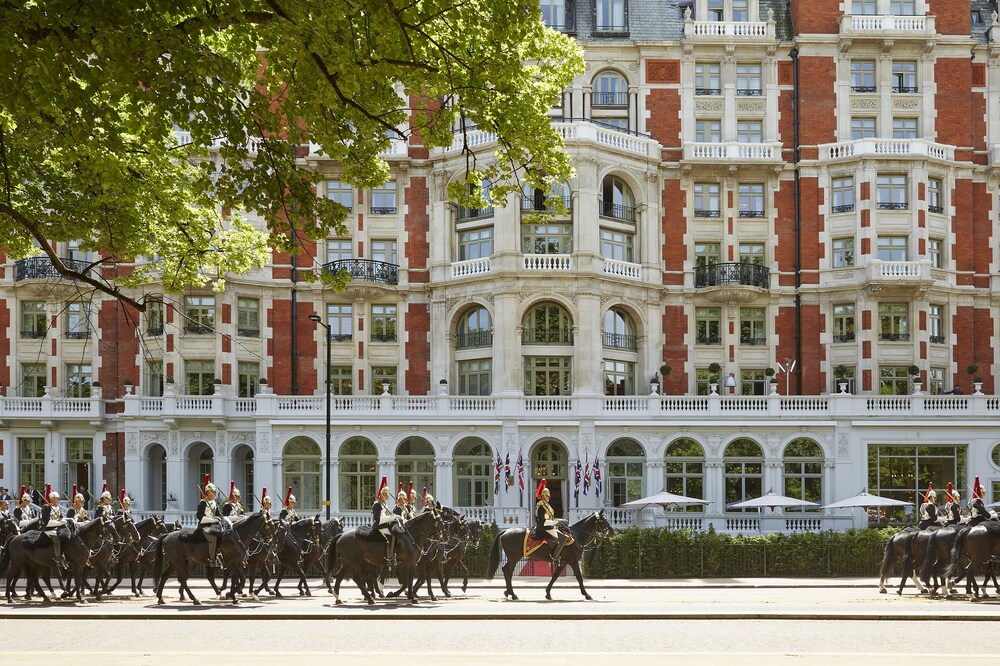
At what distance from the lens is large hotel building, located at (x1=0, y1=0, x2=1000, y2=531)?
48.6m

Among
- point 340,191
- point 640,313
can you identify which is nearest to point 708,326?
point 640,313

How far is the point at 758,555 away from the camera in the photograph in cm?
3472

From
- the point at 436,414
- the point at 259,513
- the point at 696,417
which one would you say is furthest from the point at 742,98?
the point at 259,513

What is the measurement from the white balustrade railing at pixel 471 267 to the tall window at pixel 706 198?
10358mm

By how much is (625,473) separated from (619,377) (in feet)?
16.9

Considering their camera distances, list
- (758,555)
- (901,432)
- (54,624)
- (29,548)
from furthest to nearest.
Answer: (901,432) → (758,555) → (29,548) → (54,624)

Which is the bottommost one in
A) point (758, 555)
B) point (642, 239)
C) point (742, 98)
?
point (758, 555)

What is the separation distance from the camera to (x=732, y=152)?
174 ft

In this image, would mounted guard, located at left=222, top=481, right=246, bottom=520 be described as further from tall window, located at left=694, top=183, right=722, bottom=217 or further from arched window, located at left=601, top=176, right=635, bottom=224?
tall window, located at left=694, top=183, right=722, bottom=217

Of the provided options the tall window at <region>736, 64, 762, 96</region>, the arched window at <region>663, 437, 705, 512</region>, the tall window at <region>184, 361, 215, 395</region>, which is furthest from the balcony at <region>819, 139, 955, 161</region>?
the tall window at <region>184, 361, 215, 395</region>

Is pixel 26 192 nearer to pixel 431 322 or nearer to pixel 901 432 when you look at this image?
pixel 431 322

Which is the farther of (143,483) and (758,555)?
(143,483)

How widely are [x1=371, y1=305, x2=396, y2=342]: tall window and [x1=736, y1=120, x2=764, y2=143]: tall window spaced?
17836 mm

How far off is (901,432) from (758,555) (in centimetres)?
1610
